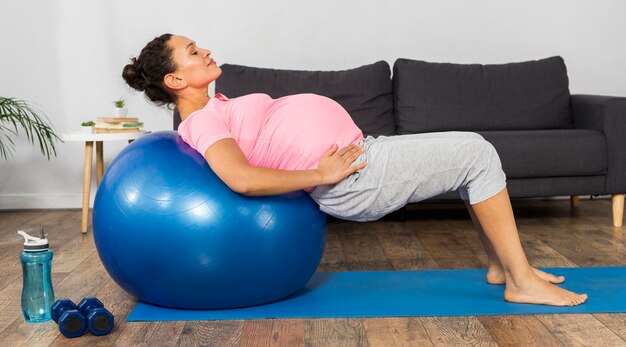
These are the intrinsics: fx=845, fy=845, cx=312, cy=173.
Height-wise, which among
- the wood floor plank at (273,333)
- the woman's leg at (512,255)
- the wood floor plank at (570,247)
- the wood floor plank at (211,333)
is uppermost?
the woman's leg at (512,255)

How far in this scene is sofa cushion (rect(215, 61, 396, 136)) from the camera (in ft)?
14.5

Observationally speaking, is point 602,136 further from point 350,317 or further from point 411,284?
point 350,317

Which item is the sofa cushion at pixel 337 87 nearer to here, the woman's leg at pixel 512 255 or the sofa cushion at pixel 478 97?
the sofa cushion at pixel 478 97

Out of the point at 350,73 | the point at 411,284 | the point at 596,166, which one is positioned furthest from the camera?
the point at 350,73

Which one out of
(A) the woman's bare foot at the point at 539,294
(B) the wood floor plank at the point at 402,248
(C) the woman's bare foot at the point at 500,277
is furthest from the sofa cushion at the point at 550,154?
(A) the woman's bare foot at the point at 539,294

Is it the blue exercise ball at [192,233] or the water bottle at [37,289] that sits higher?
the blue exercise ball at [192,233]

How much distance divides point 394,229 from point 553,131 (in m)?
0.92

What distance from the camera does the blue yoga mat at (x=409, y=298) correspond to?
2430mm

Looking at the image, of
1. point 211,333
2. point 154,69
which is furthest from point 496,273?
point 154,69

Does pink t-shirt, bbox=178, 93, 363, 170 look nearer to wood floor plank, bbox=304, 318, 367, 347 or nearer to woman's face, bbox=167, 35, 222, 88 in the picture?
woman's face, bbox=167, 35, 222, 88

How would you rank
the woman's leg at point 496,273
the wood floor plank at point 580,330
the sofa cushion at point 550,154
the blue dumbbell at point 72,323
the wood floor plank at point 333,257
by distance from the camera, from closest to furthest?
1. the wood floor plank at point 580,330
2. the blue dumbbell at point 72,323
3. the woman's leg at point 496,273
4. the wood floor plank at point 333,257
5. the sofa cushion at point 550,154

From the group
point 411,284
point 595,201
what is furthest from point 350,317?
point 595,201

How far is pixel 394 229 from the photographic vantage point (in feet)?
13.5

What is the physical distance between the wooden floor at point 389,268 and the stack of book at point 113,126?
512 millimetres
